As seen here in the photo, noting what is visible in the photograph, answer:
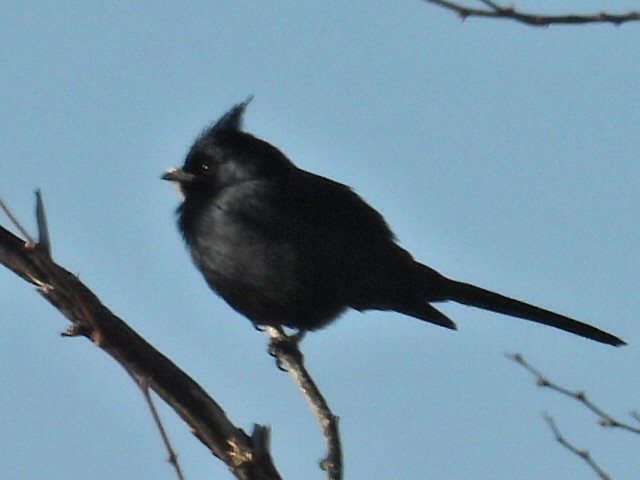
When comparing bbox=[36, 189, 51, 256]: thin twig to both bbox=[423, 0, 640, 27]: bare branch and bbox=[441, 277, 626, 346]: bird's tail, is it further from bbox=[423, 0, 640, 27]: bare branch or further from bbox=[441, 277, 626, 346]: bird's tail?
bbox=[441, 277, 626, 346]: bird's tail

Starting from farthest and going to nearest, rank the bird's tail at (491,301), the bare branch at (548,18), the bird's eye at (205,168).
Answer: the bird's eye at (205,168), the bird's tail at (491,301), the bare branch at (548,18)

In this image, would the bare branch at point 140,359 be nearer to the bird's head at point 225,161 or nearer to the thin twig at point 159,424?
the thin twig at point 159,424

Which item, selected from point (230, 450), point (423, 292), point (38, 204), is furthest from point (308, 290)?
point (38, 204)

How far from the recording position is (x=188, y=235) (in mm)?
5855

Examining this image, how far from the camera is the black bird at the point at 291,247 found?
A: 18.3 feet

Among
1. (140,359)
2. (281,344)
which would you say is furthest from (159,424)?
(281,344)

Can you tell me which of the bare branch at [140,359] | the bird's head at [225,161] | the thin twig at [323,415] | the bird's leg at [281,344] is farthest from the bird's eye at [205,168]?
the bare branch at [140,359]

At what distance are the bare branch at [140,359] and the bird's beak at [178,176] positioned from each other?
3422 mm

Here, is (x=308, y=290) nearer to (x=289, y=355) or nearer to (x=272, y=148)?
(x=272, y=148)

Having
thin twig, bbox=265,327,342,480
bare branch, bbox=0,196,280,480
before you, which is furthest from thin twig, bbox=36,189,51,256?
thin twig, bbox=265,327,342,480

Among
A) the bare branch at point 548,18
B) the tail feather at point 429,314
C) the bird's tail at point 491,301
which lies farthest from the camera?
the bird's tail at point 491,301

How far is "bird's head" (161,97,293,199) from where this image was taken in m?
6.08

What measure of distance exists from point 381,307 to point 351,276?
209 mm

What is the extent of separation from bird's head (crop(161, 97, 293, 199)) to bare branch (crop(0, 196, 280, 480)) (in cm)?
330
